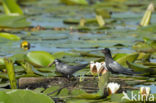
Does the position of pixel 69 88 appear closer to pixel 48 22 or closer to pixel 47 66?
pixel 47 66

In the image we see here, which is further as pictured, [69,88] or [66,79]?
[66,79]

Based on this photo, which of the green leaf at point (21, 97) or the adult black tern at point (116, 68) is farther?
the adult black tern at point (116, 68)

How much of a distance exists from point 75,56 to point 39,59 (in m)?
0.57

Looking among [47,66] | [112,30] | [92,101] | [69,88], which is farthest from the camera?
[112,30]

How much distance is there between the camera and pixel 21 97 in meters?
2.24

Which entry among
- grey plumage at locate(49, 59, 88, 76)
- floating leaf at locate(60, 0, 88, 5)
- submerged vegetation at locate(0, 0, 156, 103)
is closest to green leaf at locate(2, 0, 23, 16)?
submerged vegetation at locate(0, 0, 156, 103)

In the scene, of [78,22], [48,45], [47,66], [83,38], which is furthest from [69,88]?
[78,22]

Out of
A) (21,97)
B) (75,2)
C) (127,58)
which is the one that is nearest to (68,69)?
(127,58)

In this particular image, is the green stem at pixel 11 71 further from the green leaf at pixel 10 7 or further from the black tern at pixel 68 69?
the green leaf at pixel 10 7

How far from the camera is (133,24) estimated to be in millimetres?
7191

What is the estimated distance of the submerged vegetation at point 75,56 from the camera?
245 centimetres

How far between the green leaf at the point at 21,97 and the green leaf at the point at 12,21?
4.05 m

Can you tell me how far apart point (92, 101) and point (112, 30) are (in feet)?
13.1

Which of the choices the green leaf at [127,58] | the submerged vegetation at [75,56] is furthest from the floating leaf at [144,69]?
the green leaf at [127,58]
